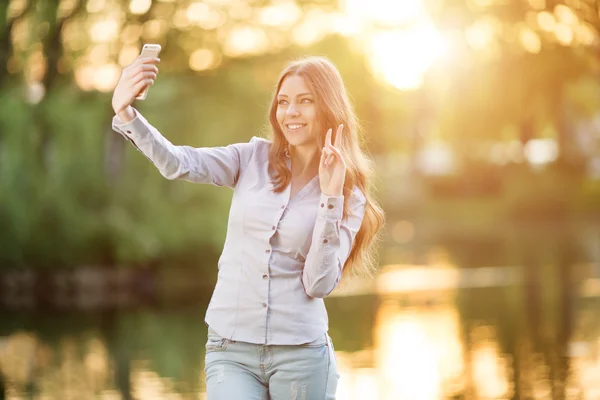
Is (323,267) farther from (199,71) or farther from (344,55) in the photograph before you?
(344,55)

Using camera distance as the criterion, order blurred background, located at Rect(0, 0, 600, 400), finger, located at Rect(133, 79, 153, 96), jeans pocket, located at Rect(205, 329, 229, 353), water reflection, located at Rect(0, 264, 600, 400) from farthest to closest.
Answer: blurred background, located at Rect(0, 0, 600, 400) < water reflection, located at Rect(0, 264, 600, 400) < jeans pocket, located at Rect(205, 329, 229, 353) < finger, located at Rect(133, 79, 153, 96)

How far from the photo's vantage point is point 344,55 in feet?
80.1

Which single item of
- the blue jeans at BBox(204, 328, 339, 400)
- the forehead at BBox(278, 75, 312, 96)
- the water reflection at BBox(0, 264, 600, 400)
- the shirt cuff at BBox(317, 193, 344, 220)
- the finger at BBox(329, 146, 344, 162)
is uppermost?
the forehead at BBox(278, 75, 312, 96)

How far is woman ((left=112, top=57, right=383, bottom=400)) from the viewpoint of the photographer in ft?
13.6

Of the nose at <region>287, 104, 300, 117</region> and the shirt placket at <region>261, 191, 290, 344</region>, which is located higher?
the nose at <region>287, 104, 300, 117</region>

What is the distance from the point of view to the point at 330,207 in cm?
414

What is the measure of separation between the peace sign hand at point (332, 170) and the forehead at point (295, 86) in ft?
0.89

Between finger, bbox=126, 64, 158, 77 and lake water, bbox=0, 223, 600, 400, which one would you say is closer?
finger, bbox=126, 64, 158, 77

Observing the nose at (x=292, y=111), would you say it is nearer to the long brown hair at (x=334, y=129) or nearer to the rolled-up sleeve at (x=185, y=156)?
the long brown hair at (x=334, y=129)

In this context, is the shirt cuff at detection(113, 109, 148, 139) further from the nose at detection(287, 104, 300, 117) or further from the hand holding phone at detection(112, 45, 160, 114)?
the nose at detection(287, 104, 300, 117)

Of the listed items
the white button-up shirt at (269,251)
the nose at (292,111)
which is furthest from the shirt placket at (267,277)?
the nose at (292,111)

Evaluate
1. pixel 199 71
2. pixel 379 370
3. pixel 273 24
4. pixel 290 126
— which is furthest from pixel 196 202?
pixel 290 126

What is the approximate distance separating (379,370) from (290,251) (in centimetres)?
687

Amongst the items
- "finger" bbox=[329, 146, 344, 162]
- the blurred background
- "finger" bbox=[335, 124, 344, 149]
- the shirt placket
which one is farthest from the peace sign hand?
the blurred background
